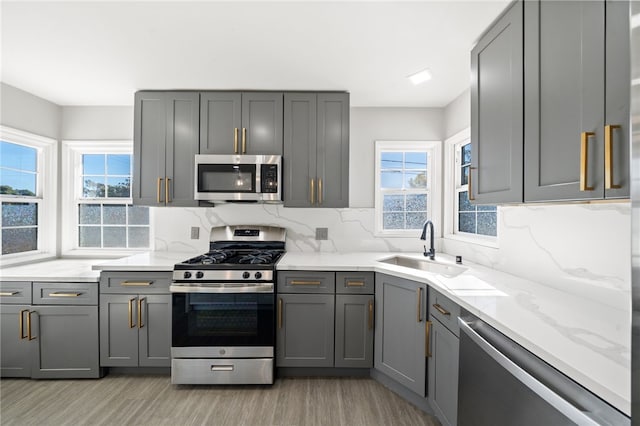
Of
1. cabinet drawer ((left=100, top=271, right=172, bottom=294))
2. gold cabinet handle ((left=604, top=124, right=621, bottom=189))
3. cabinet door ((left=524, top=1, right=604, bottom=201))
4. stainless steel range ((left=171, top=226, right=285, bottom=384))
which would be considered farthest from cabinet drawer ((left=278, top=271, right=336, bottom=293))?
gold cabinet handle ((left=604, top=124, right=621, bottom=189))

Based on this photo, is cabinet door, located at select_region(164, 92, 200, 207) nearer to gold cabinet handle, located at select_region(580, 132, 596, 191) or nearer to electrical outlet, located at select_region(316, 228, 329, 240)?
electrical outlet, located at select_region(316, 228, 329, 240)

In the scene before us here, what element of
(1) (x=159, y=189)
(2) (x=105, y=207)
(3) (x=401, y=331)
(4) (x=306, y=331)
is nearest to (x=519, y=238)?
(3) (x=401, y=331)

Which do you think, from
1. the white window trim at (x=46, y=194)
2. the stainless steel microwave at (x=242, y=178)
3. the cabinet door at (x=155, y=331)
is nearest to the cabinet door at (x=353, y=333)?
the stainless steel microwave at (x=242, y=178)

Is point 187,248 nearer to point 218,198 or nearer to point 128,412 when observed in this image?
point 218,198

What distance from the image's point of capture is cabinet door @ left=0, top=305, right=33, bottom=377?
2.30 m

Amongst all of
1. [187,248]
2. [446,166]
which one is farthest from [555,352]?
[187,248]

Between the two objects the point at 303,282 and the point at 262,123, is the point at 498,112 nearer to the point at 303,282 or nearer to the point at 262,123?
the point at 303,282

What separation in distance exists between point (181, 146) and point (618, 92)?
2.83 metres

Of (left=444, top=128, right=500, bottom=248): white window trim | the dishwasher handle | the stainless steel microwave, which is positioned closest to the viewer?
the dishwasher handle

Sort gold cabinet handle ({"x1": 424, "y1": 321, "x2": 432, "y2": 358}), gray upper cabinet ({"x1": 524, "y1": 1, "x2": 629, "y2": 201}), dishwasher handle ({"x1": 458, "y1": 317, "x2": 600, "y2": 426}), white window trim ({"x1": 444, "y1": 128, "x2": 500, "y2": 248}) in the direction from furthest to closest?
white window trim ({"x1": 444, "y1": 128, "x2": 500, "y2": 248}), gold cabinet handle ({"x1": 424, "y1": 321, "x2": 432, "y2": 358}), gray upper cabinet ({"x1": 524, "y1": 1, "x2": 629, "y2": 201}), dishwasher handle ({"x1": 458, "y1": 317, "x2": 600, "y2": 426})

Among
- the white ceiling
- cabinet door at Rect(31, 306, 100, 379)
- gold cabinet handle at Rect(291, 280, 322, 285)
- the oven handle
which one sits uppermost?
the white ceiling

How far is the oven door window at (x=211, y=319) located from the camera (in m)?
2.26

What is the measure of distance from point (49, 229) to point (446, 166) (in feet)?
13.2

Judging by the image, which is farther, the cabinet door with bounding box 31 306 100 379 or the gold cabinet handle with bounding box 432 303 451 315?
the cabinet door with bounding box 31 306 100 379
